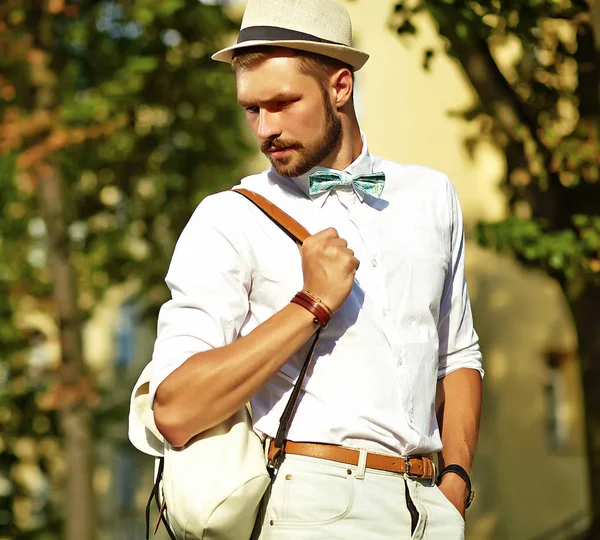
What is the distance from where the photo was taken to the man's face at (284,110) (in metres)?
2.98

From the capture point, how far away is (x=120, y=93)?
14.0 meters

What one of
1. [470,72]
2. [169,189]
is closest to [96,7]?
[169,189]

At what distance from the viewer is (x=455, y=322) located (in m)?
3.27

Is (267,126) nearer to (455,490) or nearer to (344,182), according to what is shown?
(344,182)

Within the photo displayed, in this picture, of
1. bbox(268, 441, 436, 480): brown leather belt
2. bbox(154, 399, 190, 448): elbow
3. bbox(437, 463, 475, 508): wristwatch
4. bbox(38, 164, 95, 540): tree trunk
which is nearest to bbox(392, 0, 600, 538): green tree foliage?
bbox(437, 463, 475, 508): wristwatch

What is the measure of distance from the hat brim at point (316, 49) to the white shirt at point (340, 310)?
296mm

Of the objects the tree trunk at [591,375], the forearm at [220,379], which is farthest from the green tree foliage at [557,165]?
the forearm at [220,379]

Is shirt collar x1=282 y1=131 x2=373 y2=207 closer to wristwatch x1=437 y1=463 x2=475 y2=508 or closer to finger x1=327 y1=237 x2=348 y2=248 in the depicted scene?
finger x1=327 y1=237 x2=348 y2=248

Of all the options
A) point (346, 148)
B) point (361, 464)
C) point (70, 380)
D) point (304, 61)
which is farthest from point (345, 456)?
point (70, 380)

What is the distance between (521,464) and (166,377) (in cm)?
1653

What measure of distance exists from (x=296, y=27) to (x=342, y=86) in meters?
0.24

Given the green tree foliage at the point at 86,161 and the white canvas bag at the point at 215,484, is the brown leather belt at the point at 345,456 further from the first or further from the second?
the green tree foliage at the point at 86,161

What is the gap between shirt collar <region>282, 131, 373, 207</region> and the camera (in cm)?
309

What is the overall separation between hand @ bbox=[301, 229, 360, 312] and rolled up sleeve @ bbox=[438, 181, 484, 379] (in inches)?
19.9
